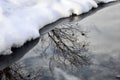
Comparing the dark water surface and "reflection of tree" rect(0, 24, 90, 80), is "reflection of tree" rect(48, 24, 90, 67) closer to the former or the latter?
"reflection of tree" rect(0, 24, 90, 80)

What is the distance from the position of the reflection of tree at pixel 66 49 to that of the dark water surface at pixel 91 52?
0.40ft

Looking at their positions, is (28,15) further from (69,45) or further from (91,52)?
(91,52)

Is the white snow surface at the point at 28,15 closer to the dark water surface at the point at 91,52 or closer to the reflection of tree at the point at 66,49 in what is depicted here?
the dark water surface at the point at 91,52

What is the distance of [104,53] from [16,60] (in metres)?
1.79

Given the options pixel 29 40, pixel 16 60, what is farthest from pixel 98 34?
pixel 16 60

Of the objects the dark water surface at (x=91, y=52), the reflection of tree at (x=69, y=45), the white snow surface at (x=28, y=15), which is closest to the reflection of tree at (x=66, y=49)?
the reflection of tree at (x=69, y=45)

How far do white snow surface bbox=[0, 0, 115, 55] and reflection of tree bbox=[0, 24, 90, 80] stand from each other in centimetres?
44

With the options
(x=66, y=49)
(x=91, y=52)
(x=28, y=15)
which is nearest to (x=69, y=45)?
(x=66, y=49)

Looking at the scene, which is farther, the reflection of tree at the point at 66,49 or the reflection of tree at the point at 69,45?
the reflection of tree at the point at 69,45

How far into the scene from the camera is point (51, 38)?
6707 millimetres

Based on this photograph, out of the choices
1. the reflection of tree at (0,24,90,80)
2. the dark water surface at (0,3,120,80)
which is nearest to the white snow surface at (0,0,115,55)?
the dark water surface at (0,3,120,80)

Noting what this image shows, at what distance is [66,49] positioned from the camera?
6.24 meters

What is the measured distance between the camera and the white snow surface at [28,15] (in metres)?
5.92

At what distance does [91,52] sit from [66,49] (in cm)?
56
